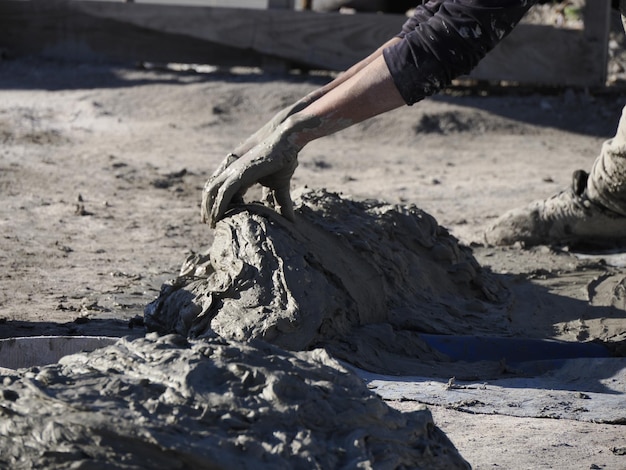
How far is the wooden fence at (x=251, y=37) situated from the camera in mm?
7980

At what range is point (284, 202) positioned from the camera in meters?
3.47

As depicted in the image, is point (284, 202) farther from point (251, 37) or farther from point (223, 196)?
point (251, 37)

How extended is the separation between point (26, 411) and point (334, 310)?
151cm

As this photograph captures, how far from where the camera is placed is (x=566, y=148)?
7.29 meters

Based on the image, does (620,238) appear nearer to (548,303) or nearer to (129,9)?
(548,303)

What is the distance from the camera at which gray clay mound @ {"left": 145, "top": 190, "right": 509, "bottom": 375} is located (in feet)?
10.3

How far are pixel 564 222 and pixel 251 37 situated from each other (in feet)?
13.8

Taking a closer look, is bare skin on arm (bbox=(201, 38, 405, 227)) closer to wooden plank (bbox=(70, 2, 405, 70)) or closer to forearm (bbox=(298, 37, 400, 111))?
forearm (bbox=(298, 37, 400, 111))

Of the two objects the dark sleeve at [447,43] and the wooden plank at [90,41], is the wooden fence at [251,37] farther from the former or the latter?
the dark sleeve at [447,43]

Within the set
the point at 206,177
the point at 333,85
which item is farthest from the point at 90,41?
the point at 333,85

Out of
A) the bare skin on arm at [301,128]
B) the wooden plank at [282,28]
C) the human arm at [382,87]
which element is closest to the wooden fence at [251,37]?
the wooden plank at [282,28]

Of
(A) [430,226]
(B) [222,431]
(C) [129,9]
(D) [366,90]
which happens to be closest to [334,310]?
(D) [366,90]

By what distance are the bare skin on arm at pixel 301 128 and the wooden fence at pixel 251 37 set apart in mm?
4833

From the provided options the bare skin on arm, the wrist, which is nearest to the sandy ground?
the bare skin on arm
